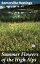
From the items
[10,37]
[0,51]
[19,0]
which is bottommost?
[0,51]

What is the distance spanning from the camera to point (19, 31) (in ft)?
11.5

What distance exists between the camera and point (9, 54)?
135 inches

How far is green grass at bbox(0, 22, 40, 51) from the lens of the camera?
3443 millimetres

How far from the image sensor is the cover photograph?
135 inches

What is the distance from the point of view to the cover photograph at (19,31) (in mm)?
3441

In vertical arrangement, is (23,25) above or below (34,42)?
above

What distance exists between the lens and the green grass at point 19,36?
344 cm

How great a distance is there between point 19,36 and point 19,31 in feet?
0.31

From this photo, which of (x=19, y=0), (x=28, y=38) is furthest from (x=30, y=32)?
(x=19, y=0)

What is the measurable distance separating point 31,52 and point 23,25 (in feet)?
1.76

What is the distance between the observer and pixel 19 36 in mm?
3496

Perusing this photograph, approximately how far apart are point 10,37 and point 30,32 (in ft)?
1.30

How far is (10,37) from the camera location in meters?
3.48

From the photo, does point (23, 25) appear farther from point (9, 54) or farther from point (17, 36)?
point (9, 54)
